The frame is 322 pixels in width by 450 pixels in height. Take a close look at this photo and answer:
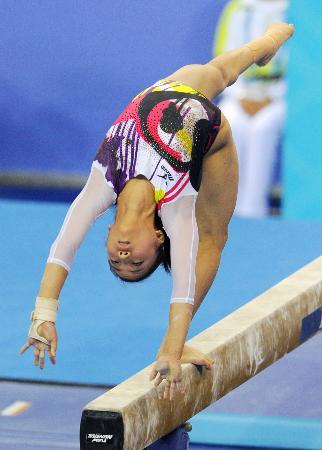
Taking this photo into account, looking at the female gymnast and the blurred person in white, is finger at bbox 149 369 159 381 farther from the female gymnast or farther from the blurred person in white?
the blurred person in white

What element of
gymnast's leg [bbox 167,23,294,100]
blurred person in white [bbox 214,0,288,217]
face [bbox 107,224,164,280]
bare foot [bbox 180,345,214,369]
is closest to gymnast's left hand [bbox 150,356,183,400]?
bare foot [bbox 180,345,214,369]

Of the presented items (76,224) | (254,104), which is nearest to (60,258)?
(76,224)

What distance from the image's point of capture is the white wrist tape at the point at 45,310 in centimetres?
346

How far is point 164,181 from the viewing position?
11.8ft

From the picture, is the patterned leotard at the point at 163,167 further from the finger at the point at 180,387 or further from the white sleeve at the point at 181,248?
the finger at the point at 180,387

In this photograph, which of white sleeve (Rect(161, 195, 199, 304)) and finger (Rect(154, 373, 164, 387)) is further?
white sleeve (Rect(161, 195, 199, 304))

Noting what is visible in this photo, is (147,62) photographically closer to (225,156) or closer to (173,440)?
(225,156)

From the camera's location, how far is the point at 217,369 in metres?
3.66

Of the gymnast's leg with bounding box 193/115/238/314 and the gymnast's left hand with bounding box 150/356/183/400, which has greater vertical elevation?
the gymnast's leg with bounding box 193/115/238/314

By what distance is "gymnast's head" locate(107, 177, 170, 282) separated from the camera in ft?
11.2

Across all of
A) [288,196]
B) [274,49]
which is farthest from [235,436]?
[288,196]

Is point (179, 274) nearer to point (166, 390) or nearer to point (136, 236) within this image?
point (136, 236)

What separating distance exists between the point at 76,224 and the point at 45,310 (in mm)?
269

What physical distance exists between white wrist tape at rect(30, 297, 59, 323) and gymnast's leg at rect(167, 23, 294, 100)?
104 cm
